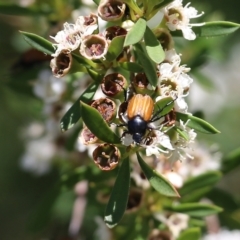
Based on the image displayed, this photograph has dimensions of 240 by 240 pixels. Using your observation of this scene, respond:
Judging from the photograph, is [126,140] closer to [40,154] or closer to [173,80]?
[173,80]

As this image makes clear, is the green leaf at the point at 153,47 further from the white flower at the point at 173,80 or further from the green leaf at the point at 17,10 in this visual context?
the green leaf at the point at 17,10

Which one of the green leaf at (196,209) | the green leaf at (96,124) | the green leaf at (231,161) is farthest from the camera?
the green leaf at (231,161)

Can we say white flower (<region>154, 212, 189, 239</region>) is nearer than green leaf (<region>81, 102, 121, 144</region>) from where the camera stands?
→ No

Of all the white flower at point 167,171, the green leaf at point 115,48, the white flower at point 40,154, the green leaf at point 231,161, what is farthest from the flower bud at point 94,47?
the white flower at point 40,154

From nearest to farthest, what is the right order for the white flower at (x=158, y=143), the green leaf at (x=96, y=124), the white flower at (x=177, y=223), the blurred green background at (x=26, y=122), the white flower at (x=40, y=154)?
the green leaf at (x=96, y=124) < the white flower at (x=158, y=143) < the white flower at (x=177, y=223) < the white flower at (x=40, y=154) < the blurred green background at (x=26, y=122)

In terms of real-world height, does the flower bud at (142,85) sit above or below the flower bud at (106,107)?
above

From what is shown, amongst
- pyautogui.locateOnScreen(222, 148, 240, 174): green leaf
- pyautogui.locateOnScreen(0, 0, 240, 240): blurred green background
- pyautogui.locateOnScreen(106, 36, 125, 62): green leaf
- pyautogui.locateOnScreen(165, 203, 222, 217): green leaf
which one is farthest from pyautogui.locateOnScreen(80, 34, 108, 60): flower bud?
pyautogui.locateOnScreen(0, 0, 240, 240): blurred green background

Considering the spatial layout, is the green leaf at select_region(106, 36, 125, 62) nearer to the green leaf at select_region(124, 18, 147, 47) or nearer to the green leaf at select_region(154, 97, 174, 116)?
the green leaf at select_region(124, 18, 147, 47)
